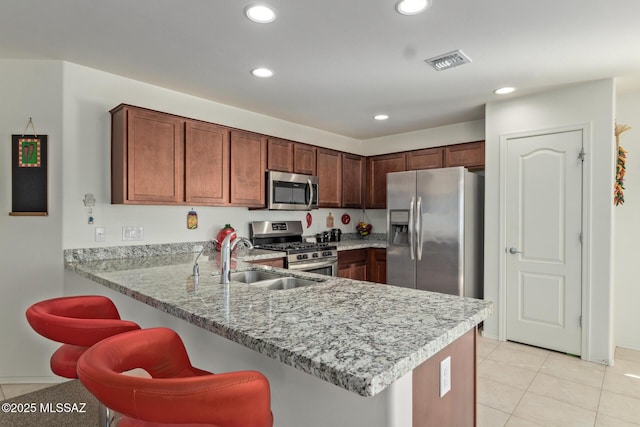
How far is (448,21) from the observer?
6.89 ft

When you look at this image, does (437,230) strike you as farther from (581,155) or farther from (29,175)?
(29,175)

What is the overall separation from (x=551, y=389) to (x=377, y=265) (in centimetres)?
234

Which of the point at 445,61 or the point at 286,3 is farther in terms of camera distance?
the point at 445,61

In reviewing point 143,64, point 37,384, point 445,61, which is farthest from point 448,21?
point 37,384

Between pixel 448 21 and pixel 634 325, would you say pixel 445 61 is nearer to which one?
pixel 448 21

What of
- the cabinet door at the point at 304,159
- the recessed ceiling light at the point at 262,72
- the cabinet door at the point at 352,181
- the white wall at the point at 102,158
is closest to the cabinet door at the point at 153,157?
the white wall at the point at 102,158

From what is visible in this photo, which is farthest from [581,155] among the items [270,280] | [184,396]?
[184,396]

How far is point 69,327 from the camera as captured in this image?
1.35 m

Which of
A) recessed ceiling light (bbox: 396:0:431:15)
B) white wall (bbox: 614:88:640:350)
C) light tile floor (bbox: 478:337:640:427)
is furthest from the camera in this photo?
white wall (bbox: 614:88:640:350)

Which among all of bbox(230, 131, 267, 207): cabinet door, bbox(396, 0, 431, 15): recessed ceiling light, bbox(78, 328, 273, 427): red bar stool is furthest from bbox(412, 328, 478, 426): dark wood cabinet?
bbox(230, 131, 267, 207): cabinet door

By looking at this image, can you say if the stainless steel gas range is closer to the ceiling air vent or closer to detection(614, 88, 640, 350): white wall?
the ceiling air vent

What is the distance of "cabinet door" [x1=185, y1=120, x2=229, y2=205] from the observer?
10.4ft

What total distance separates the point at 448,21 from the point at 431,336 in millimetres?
1893

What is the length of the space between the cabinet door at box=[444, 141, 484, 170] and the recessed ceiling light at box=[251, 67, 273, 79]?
8.03 feet
